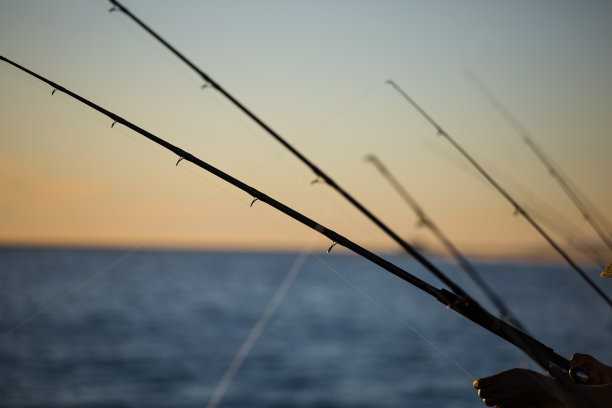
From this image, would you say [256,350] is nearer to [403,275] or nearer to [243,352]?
[243,352]

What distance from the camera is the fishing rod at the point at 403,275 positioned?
2.49 m

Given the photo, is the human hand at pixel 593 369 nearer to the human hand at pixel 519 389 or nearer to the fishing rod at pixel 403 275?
the fishing rod at pixel 403 275

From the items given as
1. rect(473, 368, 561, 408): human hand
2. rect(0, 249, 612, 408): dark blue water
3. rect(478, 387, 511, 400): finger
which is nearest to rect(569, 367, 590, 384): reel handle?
rect(473, 368, 561, 408): human hand

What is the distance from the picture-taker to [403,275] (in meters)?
2.80

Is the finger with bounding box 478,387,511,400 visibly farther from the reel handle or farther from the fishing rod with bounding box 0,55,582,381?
the reel handle

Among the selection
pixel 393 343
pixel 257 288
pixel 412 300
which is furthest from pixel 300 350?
pixel 257 288

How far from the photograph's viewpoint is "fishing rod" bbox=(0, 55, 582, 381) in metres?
2.49

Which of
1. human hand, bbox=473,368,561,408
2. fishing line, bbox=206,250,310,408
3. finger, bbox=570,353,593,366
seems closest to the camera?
human hand, bbox=473,368,561,408

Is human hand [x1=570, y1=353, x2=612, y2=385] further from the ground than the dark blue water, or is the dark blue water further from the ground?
the dark blue water

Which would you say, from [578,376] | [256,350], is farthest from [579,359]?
[256,350]

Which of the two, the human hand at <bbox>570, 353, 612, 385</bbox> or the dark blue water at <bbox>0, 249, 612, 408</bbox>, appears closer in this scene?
the human hand at <bbox>570, 353, 612, 385</bbox>

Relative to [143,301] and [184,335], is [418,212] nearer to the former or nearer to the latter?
[184,335]

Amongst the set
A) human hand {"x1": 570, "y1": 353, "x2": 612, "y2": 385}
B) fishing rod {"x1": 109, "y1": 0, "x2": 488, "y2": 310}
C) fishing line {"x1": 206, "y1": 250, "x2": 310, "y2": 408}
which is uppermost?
fishing line {"x1": 206, "y1": 250, "x2": 310, "y2": 408}

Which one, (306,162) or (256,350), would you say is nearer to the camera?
(306,162)
